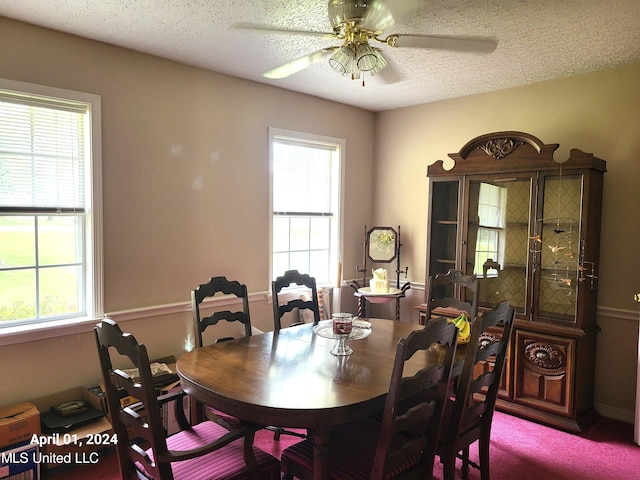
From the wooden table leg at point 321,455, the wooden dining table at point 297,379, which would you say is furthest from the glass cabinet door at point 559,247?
the wooden table leg at point 321,455

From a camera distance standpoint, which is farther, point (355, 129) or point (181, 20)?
point (355, 129)

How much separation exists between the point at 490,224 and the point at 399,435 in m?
2.23

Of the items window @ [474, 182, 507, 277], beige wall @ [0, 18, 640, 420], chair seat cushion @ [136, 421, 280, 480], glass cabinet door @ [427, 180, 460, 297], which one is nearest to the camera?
chair seat cushion @ [136, 421, 280, 480]

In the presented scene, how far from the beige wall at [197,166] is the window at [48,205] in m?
0.09

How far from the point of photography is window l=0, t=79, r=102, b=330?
107 inches

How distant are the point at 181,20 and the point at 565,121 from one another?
→ 302 centimetres

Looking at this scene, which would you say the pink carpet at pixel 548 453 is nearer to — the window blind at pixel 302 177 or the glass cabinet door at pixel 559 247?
the glass cabinet door at pixel 559 247

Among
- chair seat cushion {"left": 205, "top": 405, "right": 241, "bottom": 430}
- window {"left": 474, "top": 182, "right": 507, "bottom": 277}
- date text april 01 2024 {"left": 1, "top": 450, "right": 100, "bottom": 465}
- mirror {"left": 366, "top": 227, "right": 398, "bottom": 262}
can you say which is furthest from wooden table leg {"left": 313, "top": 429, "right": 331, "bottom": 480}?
mirror {"left": 366, "top": 227, "right": 398, "bottom": 262}

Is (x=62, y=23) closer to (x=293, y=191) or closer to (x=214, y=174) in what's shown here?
(x=214, y=174)

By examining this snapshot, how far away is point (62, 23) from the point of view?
8.82 ft

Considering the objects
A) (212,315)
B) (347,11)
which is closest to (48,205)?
(212,315)

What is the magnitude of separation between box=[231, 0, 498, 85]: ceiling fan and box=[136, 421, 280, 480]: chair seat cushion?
6.24ft

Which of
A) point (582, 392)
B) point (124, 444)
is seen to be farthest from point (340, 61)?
point (582, 392)

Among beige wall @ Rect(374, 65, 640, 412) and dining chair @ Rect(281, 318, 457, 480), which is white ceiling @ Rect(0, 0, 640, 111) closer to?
beige wall @ Rect(374, 65, 640, 412)
